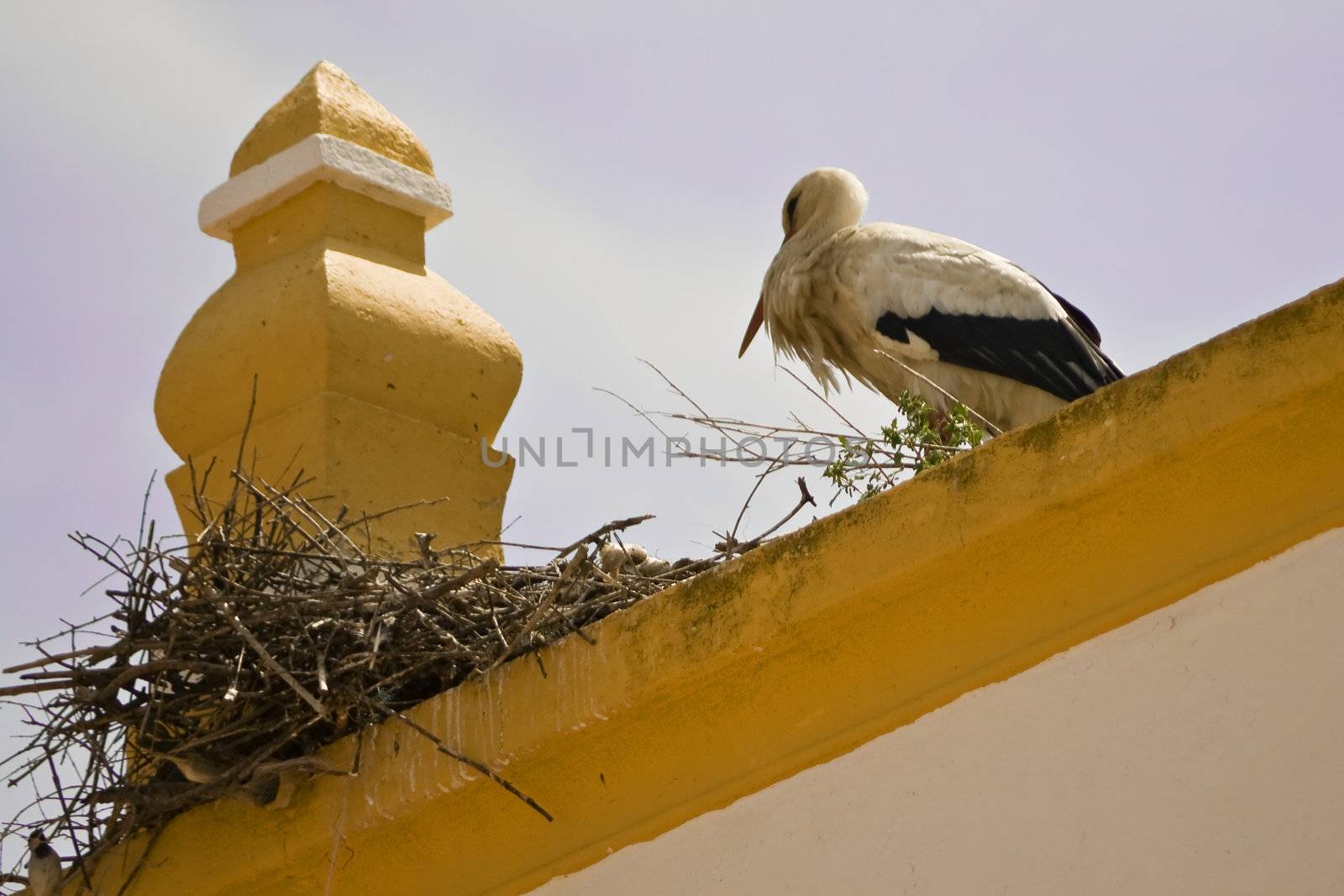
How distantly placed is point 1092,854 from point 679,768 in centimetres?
70

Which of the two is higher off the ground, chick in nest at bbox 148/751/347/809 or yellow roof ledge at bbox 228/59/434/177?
yellow roof ledge at bbox 228/59/434/177

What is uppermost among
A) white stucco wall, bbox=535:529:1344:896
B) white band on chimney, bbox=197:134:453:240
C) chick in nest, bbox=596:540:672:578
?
white band on chimney, bbox=197:134:453:240

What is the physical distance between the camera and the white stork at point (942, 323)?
5074 mm

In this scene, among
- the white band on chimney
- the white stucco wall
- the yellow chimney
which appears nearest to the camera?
the white stucco wall

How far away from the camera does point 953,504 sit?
266 centimetres

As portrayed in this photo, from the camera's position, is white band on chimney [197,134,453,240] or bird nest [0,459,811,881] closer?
bird nest [0,459,811,881]

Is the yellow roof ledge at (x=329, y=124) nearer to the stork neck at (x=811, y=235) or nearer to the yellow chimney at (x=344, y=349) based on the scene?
the yellow chimney at (x=344, y=349)

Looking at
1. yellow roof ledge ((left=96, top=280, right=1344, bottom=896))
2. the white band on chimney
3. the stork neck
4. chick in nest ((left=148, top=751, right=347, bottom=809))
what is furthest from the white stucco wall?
the stork neck

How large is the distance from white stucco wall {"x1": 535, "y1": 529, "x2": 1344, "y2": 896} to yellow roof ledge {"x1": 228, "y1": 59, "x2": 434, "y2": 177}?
237 centimetres

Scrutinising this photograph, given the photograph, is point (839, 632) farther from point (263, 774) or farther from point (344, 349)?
point (344, 349)

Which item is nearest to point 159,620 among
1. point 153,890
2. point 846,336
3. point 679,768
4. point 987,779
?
point 153,890

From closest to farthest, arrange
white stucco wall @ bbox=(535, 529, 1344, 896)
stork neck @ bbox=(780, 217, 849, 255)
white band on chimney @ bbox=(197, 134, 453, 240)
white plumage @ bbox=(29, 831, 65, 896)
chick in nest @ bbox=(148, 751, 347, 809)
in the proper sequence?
white stucco wall @ bbox=(535, 529, 1344, 896), chick in nest @ bbox=(148, 751, 347, 809), white plumage @ bbox=(29, 831, 65, 896), white band on chimney @ bbox=(197, 134, 453, 240), stork neck @ bbox=(780, 217, 849, 255)

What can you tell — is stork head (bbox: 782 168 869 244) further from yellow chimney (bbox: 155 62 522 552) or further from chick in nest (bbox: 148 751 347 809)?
chick in nest (bbox: 148 751 347 809)

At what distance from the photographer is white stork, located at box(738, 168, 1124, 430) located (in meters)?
5.07
